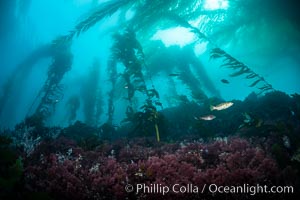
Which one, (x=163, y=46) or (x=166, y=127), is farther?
(x=163, y=46)

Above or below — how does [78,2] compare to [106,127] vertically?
above

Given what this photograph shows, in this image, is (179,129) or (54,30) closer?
(179,129)

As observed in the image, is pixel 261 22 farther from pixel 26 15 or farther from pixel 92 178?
pixel 26 15

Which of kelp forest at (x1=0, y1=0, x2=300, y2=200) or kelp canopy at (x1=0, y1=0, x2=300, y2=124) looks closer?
kelp forest at (x1=0, y1=0, x2=300, y2=200)

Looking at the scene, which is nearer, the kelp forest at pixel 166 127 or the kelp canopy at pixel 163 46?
the kelp forest at pixel 166 127

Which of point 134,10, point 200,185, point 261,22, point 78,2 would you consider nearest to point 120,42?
point 134,10

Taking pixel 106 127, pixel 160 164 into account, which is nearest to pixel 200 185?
pixel 160 164

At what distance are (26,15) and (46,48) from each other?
6641mm

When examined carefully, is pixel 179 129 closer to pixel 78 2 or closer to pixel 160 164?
pixel 160 164

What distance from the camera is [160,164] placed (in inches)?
152

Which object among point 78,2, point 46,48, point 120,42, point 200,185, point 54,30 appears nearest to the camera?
point 200,185

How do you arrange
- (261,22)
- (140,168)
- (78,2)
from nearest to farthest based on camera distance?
(140,168)
(261,22)
(78,2)

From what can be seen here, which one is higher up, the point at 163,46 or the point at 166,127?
the point at 163,46

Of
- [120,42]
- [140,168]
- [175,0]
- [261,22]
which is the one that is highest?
[261,22]
